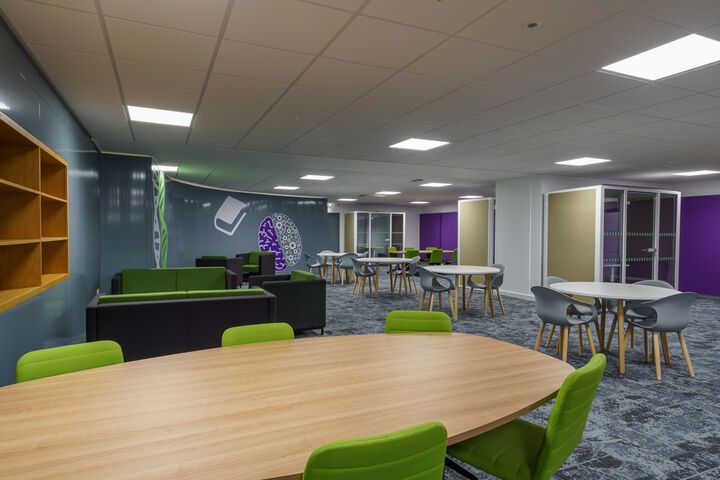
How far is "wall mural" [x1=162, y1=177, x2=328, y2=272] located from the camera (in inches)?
388

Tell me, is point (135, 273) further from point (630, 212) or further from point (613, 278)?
point (630, 212)

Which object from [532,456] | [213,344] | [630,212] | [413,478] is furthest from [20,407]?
[630,212]

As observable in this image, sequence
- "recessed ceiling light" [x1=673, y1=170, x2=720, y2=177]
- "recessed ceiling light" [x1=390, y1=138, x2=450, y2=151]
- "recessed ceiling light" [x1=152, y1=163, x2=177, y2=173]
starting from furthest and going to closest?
"recessed ceiling light" [x1=673, y1=170, x2=720, y2=177] → "recessed ceiling light" [x1=152, y1=163, x2=177, y2=173] → "recessed ceiling light" [x1=390, y1=138, x2=450, y2=151]

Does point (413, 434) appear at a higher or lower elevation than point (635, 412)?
higher

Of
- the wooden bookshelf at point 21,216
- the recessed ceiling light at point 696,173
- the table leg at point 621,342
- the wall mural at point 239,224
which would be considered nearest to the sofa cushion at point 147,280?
the wall mural at point 239,224

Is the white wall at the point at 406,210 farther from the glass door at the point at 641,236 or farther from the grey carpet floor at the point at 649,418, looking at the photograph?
the grey carpet floor at the point at 649,418

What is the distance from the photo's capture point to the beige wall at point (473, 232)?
31.1 ft

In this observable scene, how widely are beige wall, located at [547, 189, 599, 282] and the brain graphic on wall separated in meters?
7.94

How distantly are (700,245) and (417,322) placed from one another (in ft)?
31.9

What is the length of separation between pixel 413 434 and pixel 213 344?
3.33 metres

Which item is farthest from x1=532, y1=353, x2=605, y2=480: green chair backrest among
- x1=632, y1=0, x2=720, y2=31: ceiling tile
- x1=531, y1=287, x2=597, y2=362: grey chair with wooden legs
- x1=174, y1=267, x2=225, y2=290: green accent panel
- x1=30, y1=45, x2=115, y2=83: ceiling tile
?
x1=174, y1=267, x2=225, y2=290: green accent panel

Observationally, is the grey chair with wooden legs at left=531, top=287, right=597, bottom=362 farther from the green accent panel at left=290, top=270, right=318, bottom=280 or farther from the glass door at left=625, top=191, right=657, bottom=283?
the glass door at left=625, top=191, right=657, bottom=283

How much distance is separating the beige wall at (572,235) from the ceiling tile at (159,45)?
6.58 meters

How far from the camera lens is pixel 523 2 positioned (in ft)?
7.16
